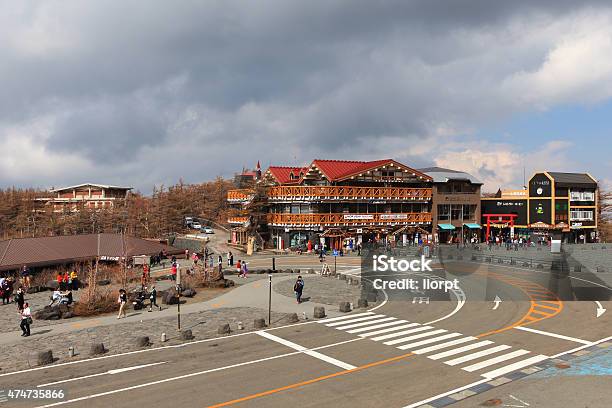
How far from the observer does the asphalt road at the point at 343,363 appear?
14266mm

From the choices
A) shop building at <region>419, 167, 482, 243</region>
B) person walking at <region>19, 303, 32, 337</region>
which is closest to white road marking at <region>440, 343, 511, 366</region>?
person walking at <region>19, 303, 32, 337</region>

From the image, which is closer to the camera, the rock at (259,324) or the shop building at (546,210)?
the rock at (259,324)

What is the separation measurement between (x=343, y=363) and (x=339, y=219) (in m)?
44.6

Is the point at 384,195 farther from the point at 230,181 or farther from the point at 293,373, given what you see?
the point at 230,181

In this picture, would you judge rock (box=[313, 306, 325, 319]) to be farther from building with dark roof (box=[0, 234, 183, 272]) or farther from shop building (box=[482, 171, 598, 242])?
shop building (box=[482, 171, 598, 242])

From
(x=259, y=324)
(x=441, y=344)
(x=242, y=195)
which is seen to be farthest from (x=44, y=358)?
(x=242, y=195)

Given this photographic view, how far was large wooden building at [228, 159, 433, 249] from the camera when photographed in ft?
200

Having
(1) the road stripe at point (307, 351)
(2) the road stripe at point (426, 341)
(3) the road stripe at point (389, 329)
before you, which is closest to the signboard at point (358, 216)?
(3) the road stripe at point (389, 329)

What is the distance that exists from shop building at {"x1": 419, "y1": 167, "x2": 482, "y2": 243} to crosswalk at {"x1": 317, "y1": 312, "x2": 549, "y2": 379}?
48046 millimetres

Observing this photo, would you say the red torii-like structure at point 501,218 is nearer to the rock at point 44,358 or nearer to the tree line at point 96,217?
the tree line at point 96,217

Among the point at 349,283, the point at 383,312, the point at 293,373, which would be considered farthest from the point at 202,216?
the point at 293,373

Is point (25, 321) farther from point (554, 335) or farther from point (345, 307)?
point (554, 335)

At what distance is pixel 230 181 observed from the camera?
118500mm

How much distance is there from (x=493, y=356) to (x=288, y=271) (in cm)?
2718
